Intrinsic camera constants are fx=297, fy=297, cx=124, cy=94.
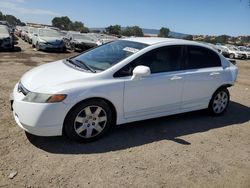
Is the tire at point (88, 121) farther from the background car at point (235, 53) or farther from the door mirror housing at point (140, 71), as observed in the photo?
the background car at point (235, 53)

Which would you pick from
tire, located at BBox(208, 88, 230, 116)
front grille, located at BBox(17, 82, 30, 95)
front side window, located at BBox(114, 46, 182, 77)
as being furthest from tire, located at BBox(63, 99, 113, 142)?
tire, located at BBox(208, 88, 230, 116)

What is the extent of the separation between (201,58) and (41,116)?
336 centimetres

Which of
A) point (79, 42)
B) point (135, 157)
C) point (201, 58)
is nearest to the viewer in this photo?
point (135, 157)

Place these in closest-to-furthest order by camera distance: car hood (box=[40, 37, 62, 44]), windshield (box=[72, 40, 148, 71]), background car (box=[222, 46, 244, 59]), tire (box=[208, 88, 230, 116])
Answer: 1. windshield (box=[72, 40, 148, 71])
2. tire (box=[208, 88, 230, 116])
3. car hood (box=[40, 37, 62, 44])
4. background car (box=[222, 46, 244, 59])

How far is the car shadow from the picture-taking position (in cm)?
436

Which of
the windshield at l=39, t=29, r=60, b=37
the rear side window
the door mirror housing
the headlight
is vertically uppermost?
the rear side window

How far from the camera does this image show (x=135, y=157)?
166 inches

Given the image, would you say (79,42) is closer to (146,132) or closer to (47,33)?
(47,33)

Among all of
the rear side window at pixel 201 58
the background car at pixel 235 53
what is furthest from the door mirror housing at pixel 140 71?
the background car at pixel 235 53

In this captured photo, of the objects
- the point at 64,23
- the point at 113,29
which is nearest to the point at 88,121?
the point at 113,29

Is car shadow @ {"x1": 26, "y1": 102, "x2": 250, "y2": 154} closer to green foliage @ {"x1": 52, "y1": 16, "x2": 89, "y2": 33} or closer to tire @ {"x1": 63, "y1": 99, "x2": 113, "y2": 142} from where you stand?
tire @ {"x1": 63, "y1": 99, "x2": 113, "y2": 142}

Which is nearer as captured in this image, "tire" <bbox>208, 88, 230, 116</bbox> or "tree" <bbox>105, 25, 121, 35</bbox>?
"tire" <bbox>208, 88, 230, 116</bbox>

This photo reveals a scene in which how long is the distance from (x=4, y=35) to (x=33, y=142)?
48.2 feet

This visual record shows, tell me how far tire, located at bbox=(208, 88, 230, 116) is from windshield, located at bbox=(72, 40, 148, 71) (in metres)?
2.04
